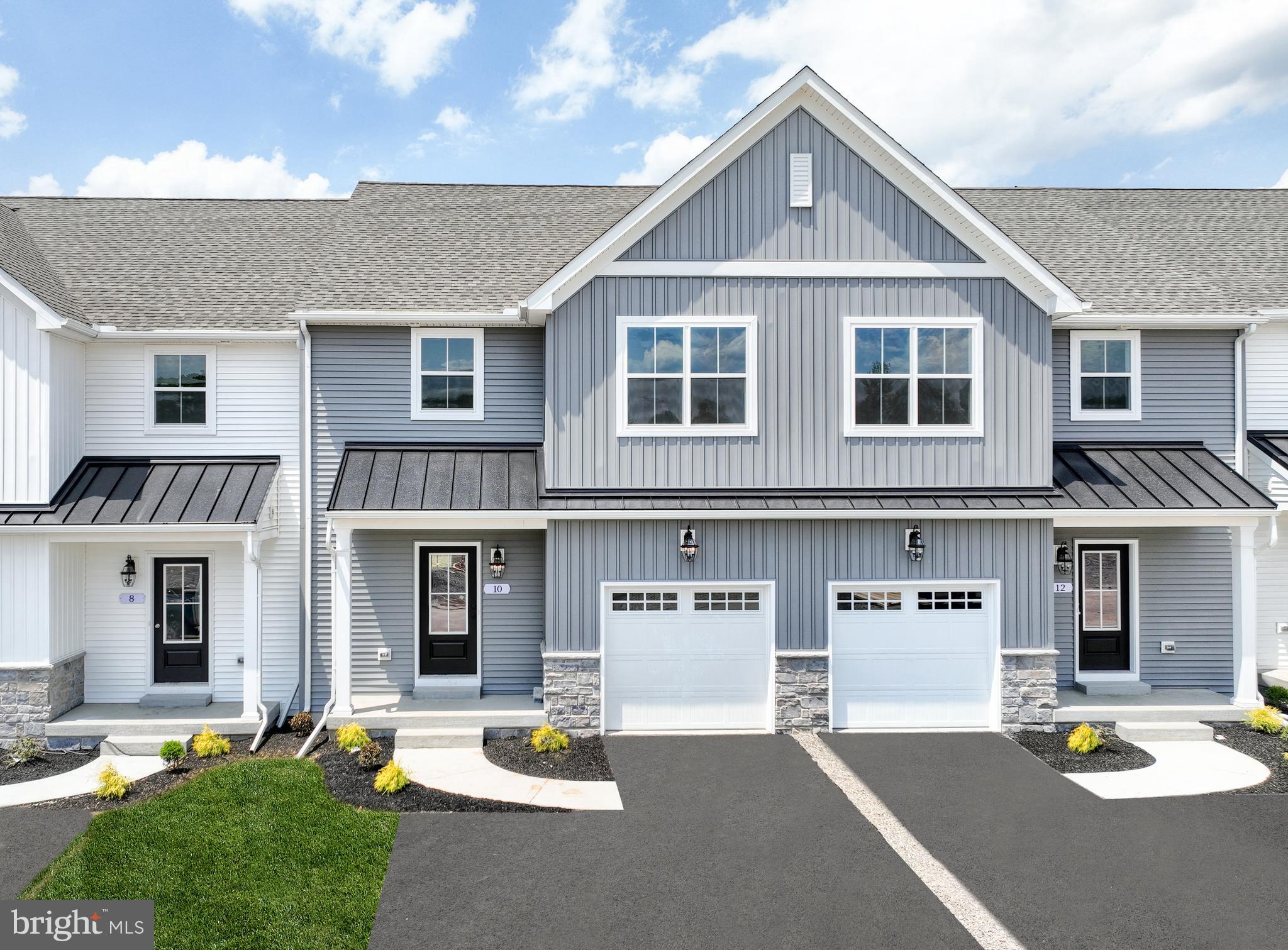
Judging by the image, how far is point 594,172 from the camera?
16953 mm

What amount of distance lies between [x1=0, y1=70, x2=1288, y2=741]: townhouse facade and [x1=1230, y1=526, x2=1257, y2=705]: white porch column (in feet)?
0.12

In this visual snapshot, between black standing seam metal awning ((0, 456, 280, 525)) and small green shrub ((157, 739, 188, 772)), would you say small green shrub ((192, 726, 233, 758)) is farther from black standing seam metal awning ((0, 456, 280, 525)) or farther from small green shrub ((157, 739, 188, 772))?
black standing seam metal awning ((0, 456, 280, 525))

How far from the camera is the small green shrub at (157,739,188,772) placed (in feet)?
30.6

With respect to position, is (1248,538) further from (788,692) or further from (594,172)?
(594,172)

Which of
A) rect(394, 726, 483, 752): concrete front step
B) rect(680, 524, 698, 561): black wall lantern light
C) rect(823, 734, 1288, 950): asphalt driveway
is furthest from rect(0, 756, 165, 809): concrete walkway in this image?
rect(823, 734, 1288, 950): asphalt driveway

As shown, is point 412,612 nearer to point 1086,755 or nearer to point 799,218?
point 799,218

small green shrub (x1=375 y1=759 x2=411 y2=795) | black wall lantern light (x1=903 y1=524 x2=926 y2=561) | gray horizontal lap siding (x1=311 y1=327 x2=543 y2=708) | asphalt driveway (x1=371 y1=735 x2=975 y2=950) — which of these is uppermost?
gray horizontal lap siding (x1=311 y1=327 x2=543 y2=708)

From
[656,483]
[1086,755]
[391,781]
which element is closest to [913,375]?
[656,483]

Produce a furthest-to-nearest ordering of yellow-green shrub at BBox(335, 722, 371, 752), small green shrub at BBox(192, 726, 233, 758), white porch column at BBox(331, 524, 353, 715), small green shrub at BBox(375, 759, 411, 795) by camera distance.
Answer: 1. white porch column at BBox(331, 524, 353, 715)
2. small green shrub at BBox(192, 726, 233, 758)
3. yellow-green shrub at BBox(335, 722, 371, 752)
4. small green shrub at BBox(375, 759, 411, 795)

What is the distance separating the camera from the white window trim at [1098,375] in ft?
38.9

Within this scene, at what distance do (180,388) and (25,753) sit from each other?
17.0 ft

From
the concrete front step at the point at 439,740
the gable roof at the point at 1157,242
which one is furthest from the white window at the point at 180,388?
the gable roof at the point at 1157,242

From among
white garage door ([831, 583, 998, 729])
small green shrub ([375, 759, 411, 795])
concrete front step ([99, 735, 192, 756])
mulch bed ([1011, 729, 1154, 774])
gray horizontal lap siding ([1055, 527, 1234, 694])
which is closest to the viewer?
small green shrub ([375, 759, 411, 795])

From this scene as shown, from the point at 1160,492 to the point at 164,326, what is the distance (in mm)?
14446
